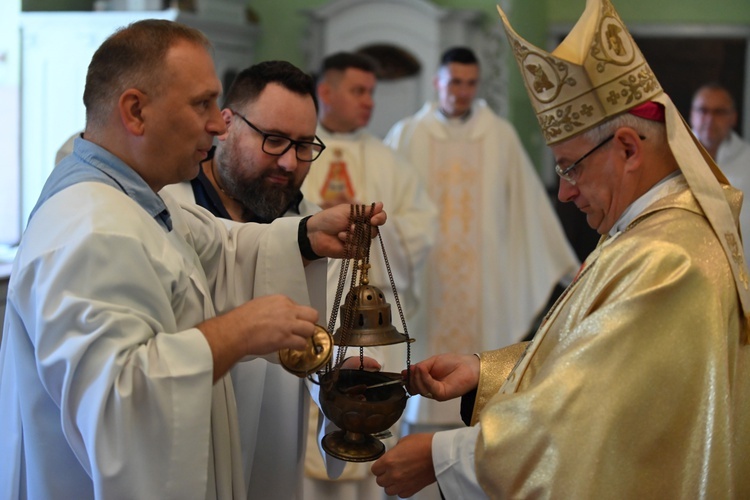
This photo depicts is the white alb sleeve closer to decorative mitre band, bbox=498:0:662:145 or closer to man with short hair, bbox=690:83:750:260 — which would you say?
decorative mitre band, bbox=498:0:662:145

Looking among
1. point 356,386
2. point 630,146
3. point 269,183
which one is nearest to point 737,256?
point 630,146

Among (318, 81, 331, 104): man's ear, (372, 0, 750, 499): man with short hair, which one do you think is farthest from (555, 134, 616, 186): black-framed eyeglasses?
(318, 81, 331, 104): man's ear

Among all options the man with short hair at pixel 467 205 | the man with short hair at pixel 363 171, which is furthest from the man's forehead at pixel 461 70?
the man with short hair at pixel 363 171

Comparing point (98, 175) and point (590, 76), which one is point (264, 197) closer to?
point (98, 175)

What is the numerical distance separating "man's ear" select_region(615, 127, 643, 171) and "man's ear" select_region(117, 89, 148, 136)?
1.09 metres

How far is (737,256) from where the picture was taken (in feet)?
7.26

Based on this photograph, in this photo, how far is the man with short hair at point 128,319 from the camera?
194 centimetres

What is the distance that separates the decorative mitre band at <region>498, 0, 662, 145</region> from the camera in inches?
91.6

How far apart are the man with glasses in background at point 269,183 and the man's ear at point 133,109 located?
0.93 m

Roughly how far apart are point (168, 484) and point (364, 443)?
554mm

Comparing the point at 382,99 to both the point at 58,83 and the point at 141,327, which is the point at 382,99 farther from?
the point at 141,327

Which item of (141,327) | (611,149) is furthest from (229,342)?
(611,149)

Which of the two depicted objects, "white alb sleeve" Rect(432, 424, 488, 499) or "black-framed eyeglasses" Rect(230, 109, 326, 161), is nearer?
"white alb sleeve" Rect(432, 424, 488, 499)

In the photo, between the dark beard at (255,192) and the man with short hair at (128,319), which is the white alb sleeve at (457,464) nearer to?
the man with short hair at (128,319)
